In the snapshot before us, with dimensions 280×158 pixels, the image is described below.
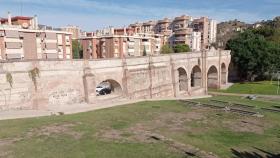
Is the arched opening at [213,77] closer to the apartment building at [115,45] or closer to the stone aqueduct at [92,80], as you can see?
the stone aqueduct at [92,80]

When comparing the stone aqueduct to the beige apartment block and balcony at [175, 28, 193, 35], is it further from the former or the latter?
balcony at [175, 28, 193, 35]

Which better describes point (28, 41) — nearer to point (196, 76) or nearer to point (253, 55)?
point (196, 76)

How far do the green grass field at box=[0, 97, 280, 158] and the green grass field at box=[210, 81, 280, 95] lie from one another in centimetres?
2164

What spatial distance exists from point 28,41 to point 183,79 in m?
24.0

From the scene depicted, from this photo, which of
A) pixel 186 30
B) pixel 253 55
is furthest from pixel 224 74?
pixel 186 30

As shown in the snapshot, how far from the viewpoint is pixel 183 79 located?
42.7 m

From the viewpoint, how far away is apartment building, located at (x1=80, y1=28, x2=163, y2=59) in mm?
65562

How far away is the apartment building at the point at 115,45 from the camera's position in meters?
65.6

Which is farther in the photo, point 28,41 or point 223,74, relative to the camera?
point 223,74

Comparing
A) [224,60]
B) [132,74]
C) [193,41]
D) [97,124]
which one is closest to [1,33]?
[132,74]

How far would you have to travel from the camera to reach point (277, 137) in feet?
61.7

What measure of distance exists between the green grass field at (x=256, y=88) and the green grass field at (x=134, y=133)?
21644 millimetres

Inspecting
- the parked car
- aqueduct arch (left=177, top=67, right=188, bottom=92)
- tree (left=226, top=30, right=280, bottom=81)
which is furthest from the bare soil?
tree (left=226, top=30, right=280, bottom=81)

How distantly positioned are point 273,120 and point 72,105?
1592cm
